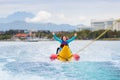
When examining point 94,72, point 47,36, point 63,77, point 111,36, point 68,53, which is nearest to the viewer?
point 68,53

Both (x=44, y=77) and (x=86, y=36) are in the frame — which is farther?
(x=86, y=36)

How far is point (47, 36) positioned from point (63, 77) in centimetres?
10382

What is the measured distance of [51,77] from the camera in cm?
2111

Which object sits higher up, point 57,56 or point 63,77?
point 57,56

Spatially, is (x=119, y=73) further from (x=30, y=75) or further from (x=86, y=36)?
(x=86, y=36)

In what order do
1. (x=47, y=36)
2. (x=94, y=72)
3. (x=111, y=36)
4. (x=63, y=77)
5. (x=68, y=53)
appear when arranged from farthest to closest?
(x=47, y=36)
(x=111, y=36)
(x=94, y=72)
(x=63, y=77)
(x=68, y=53)

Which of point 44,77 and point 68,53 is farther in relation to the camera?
point 44,77

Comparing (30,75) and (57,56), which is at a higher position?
(57,56)

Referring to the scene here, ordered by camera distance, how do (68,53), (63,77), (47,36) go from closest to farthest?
(68,53) < (63,77) < (47,36)

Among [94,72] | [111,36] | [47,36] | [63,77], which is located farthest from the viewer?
[47,36]

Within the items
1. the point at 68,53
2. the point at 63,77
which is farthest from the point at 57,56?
the point at 63,77

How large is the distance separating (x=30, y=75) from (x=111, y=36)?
85594 mm

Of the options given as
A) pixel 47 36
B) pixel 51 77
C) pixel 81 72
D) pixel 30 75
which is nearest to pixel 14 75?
pixel 30 75

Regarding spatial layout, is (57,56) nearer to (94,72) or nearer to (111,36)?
(94,72)
